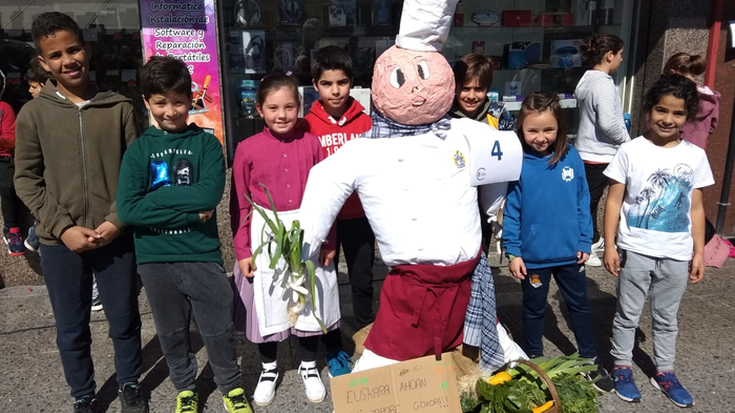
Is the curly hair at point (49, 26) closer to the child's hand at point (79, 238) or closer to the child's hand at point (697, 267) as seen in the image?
the child's hand at point (79, 238)

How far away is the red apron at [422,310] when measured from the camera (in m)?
2.43

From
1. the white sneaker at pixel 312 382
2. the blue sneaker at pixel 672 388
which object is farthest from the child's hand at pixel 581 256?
the white sneaker at pixel 312 382

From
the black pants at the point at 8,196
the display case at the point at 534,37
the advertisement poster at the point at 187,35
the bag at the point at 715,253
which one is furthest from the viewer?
the display case at the point at 534,37

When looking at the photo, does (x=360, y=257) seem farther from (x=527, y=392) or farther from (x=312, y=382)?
(x=527, y=392)

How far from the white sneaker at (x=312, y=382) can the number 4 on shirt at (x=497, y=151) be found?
4.88 ft

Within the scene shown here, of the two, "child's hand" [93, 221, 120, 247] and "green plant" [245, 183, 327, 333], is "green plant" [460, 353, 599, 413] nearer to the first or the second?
"green plant" [245, 183, 327, 333]

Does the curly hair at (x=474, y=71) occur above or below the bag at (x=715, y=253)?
above

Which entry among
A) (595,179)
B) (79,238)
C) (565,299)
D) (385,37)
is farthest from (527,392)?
(385,37)

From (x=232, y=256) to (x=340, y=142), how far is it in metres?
2.10

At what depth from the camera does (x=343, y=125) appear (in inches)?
124

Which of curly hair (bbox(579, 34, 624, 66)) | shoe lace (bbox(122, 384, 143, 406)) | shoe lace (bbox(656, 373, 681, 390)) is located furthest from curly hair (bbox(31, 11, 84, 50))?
curly hair (bbox(579, 34, 624, 66))

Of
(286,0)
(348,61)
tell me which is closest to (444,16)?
(348,61)

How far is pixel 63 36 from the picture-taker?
102 inches

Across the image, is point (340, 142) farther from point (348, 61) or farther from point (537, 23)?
point (537, 23)
